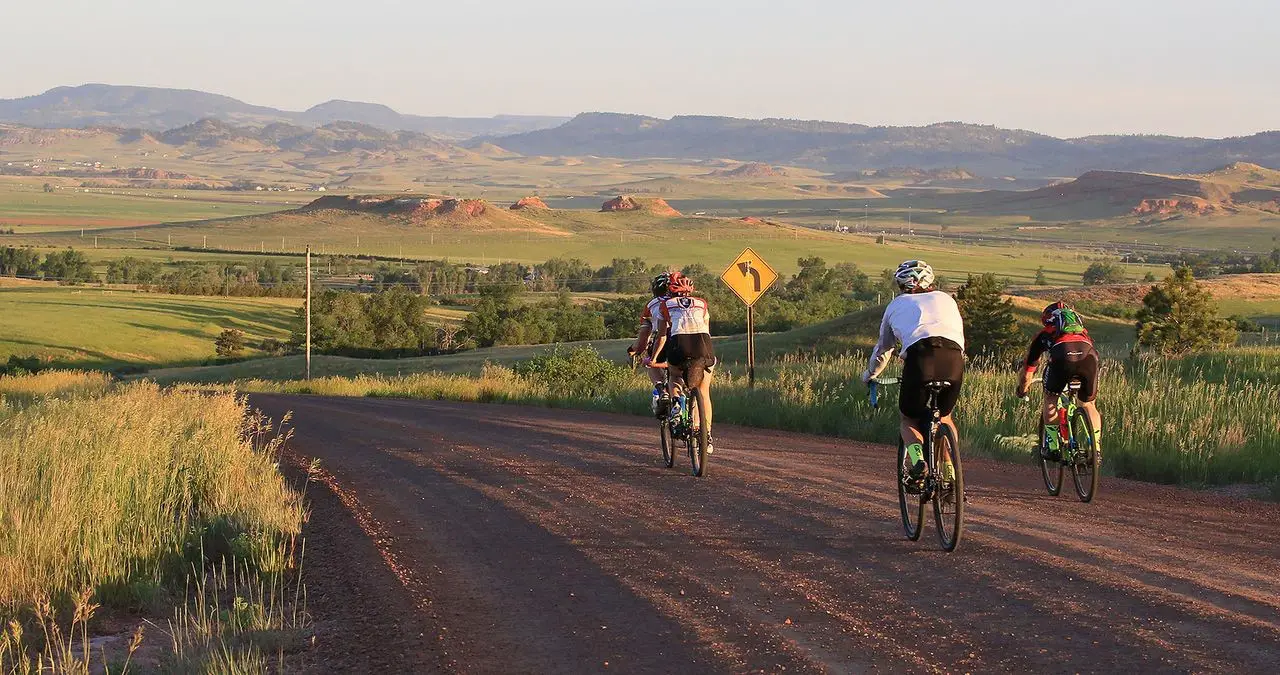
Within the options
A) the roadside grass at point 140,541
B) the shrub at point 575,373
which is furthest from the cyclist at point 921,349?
the shrub at point 575,373

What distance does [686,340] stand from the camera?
1391 cm

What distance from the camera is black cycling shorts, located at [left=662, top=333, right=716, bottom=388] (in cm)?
1388

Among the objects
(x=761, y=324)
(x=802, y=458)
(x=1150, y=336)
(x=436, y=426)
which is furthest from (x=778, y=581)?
(x=761, y=324)

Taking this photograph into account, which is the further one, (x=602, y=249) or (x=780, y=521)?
(x=602, y=249)

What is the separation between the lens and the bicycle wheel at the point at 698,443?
44.2 ft

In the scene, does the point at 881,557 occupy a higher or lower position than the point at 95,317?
higher

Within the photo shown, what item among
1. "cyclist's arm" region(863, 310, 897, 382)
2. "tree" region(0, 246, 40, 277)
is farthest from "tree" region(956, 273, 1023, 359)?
"tree" region(0, 246, 40, 277)

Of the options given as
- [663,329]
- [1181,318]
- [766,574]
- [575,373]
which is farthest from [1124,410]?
[1181,318]

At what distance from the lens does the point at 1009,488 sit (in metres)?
13.0

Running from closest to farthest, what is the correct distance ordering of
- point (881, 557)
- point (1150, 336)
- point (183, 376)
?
point (881, 557), point (1150, 336), point (183, 376)

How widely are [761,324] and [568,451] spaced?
68869 millimetres

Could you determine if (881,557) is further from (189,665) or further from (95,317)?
(95,317)

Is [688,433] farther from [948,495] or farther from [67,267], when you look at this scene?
[67,267]

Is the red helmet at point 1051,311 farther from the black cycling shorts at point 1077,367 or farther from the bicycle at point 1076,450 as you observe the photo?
the bicycle at point 1076,450
